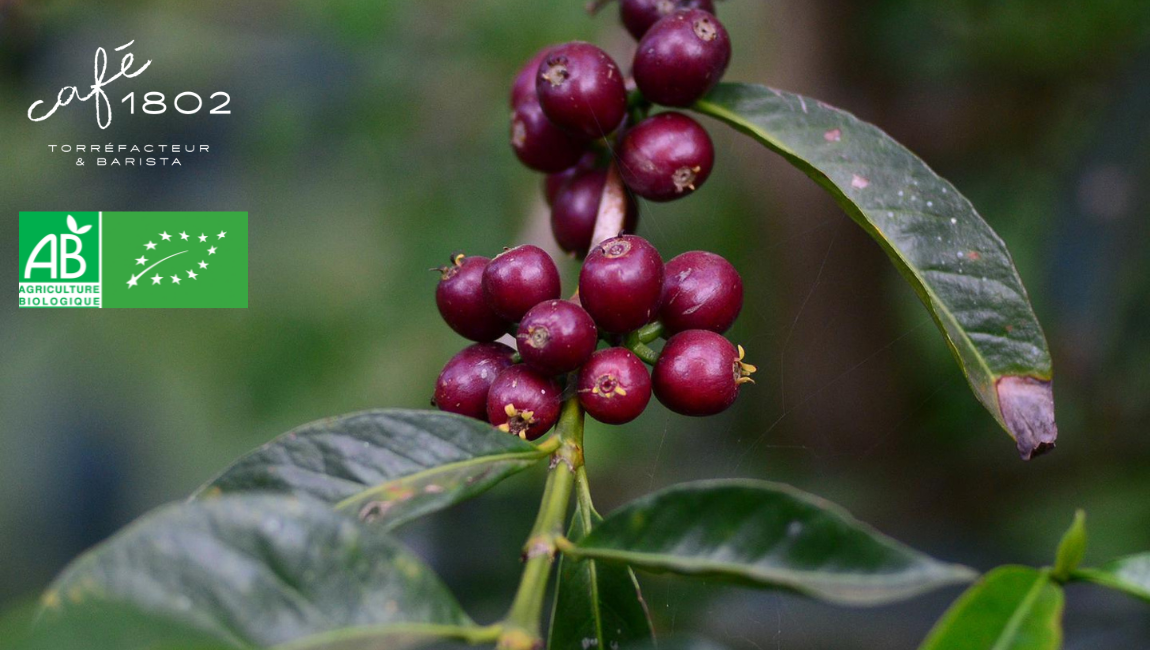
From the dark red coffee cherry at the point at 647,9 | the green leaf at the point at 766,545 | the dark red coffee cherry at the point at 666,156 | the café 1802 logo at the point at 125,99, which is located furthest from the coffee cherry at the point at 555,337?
the café 1802 logo at the point at 125,99

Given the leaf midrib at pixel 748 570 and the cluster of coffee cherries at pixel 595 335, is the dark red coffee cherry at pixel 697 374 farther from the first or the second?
the leaf midrib at pixel 748 570

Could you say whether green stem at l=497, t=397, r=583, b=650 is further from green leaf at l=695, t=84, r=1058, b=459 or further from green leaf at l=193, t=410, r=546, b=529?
green leaf at l=695, t=84, r=1058, b=459

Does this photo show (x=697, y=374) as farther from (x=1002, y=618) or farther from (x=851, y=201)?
A: (x=1002, y=618)

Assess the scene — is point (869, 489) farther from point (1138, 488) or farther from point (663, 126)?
point (663, 126)

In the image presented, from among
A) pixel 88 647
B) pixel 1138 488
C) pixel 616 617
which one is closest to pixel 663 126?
pixel 616 617

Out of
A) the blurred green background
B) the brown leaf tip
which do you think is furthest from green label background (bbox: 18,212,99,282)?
the brown leaf tip

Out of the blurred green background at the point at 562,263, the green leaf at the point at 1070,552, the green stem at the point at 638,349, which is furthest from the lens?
the blurred green background at the point at 562,263

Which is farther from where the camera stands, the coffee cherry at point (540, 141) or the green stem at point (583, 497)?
the coffee cherry at point (540, 141)
